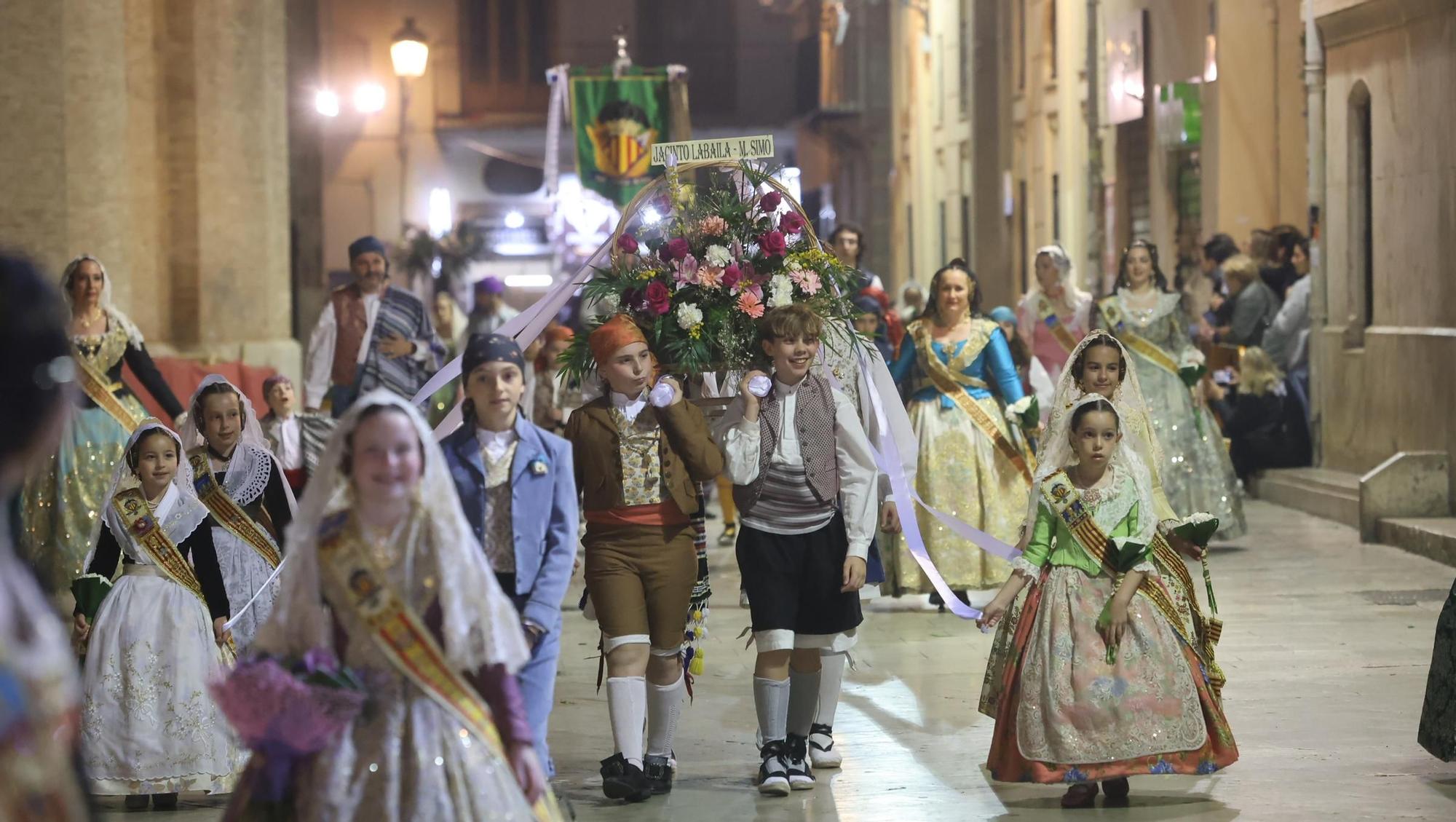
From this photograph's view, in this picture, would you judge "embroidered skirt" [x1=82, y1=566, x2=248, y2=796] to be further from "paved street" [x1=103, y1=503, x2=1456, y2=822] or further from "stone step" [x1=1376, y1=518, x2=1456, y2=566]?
"stone step" [x1=1376, y1=518, x2=1456, y2=566]

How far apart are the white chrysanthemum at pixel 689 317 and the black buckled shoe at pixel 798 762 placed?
4.98ft

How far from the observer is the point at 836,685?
302 inches

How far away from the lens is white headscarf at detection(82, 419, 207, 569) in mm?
7375

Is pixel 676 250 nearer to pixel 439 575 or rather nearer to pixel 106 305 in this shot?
pixel 439 575

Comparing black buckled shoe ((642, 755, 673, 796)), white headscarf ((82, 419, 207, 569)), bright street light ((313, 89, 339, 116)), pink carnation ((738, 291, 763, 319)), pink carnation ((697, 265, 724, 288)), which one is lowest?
black buckled shoe ((642, 755, 673, 796))

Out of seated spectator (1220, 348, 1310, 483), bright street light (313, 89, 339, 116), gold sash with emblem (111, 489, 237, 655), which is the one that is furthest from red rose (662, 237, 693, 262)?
bright street light (313, 89, 339, 116)

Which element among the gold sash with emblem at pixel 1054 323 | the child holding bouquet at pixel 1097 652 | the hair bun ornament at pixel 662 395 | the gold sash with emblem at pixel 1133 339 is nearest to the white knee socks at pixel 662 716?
the hair bun ornament at pixel 662 395

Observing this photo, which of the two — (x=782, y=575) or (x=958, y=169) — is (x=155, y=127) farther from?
(x=958, y=169)

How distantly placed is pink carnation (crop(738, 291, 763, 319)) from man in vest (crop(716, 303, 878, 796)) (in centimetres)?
10

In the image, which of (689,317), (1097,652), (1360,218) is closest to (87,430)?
(689,317)

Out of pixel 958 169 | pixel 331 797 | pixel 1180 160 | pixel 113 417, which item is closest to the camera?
pixel 331 797

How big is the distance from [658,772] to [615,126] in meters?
18.9

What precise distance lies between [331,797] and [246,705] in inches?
10.8

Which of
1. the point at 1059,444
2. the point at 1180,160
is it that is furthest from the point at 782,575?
the point at 1180,160
